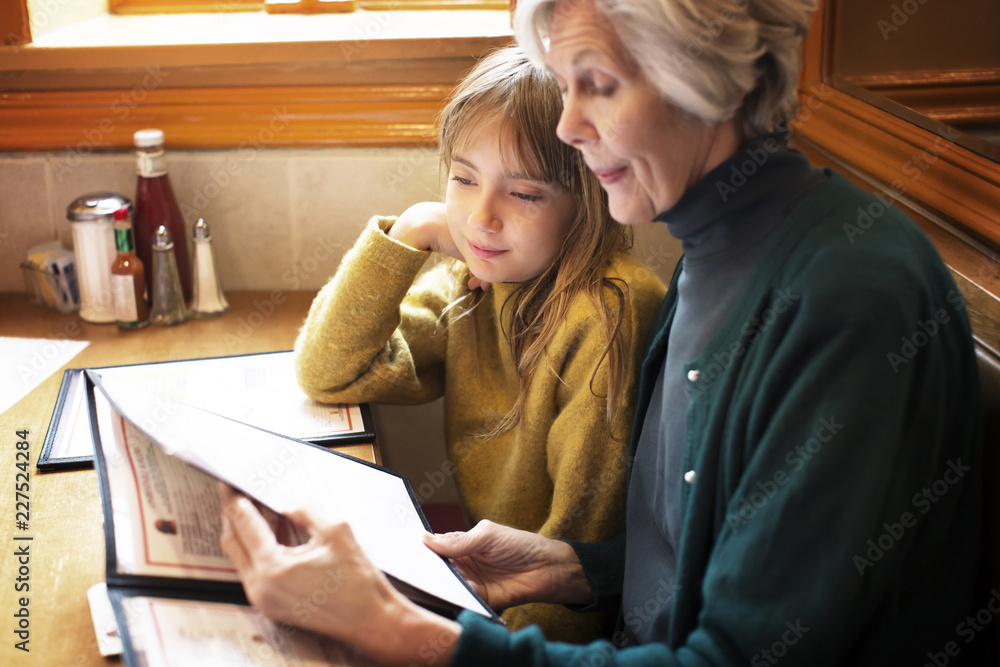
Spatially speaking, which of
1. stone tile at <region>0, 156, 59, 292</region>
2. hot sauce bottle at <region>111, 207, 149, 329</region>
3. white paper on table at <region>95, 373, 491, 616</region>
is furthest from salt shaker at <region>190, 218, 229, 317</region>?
white paper on table at <region>95, 373, 491, 616</region>

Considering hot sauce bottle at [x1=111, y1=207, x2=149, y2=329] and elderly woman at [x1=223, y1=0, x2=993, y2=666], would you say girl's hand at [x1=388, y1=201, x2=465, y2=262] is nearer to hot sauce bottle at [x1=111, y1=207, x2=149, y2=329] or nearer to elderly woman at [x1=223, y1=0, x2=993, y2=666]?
elderly woman at [x1=223, y1=0, x2=993, y2=666]

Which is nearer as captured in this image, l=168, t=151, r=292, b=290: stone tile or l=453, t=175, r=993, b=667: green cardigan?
l=453, t=175, r=993, b=667: green cardigan

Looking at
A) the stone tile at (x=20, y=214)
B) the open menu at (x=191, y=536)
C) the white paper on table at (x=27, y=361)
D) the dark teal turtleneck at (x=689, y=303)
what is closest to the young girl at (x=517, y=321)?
the dark teal turtleneck at (x=689, y=303)

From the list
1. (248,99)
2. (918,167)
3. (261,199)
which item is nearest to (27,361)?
(261,199)

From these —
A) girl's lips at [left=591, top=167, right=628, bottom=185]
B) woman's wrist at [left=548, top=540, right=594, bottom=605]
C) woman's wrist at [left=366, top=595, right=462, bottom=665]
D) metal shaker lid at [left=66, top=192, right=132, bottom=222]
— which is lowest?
woman's wrist at [left=548, top=540, right=594, bottom=605]

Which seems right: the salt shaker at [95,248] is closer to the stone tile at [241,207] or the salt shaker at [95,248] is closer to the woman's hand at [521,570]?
the stone tile at [241,207]

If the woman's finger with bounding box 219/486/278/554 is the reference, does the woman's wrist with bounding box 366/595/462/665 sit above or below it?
below

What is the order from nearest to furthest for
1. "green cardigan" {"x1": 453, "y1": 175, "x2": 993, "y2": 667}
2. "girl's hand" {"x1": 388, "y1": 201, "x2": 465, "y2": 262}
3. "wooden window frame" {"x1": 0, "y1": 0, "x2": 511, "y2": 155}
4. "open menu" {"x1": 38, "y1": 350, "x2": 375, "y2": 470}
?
"green cardigan" {"x1": 453, "y1": 175, "x2": 993, "y2": 667}
"open menu" {"x1": 38, "y1": 350, "x2": 375, "y2": 470}
"girl's hand" {"x1": 388, "y1": 201, "x2": 465, "y2": 262}
"wooden window frame" {"x1": 0, "y1": 0, "x2": 511, "y2": 155}

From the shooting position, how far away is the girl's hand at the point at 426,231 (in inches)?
52.4

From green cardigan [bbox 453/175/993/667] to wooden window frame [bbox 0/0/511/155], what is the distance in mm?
1075

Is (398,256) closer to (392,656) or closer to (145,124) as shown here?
(392,656)

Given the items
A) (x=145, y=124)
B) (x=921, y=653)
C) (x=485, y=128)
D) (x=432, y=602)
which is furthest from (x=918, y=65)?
(x=145, y=124)

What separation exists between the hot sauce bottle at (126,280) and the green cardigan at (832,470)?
1.10 m

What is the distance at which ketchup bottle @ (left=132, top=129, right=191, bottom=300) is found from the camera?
5.39ft
